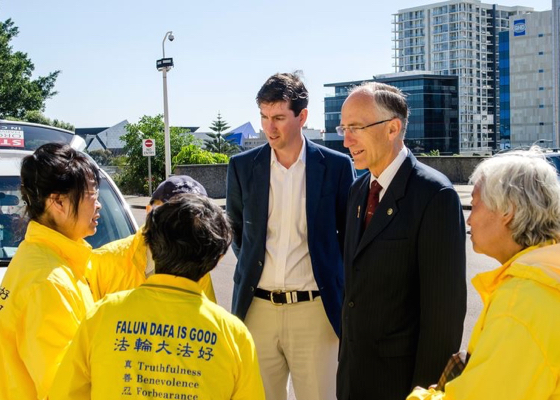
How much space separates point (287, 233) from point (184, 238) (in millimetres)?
1557

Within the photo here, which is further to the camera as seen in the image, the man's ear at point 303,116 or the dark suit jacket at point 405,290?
the man's ear at point 303,116

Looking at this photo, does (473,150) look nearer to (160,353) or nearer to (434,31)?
(434,31)

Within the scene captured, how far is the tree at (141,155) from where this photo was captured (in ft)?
99.8

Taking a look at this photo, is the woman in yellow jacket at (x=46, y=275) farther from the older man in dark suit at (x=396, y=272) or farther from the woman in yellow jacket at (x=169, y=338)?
the older man in dark suit at (x=396, y=272)

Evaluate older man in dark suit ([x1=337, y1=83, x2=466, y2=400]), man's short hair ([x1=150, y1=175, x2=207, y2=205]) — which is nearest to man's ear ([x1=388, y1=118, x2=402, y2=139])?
older man in dark suit ([x1=337, y1=83, x2=466, y2=400])

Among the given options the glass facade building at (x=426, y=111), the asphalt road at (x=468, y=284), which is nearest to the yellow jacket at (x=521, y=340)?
the asphalt road at (x=468, y=284)

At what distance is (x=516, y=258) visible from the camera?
204cm

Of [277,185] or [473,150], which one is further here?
[473,150]

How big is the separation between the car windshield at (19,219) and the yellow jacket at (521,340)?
284cm

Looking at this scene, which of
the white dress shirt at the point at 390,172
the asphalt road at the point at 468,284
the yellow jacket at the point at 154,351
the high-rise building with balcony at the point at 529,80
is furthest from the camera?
the high-rise building with balcony at the point at 529,80

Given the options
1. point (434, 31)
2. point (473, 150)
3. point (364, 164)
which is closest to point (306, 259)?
point (364, 164)

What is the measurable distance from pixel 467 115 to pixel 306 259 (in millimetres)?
161492

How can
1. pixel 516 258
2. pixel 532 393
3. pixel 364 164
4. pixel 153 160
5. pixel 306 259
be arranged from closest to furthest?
pixel 532 393 → pixel 516 258 → pixel 364 164 → pixel 306 259 → pixel 153 160

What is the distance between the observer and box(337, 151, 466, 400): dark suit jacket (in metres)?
2.89
